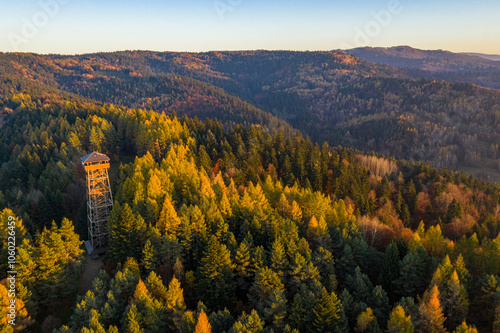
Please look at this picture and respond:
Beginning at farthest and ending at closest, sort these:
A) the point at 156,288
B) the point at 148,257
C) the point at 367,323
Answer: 1. the point at 148,257
2. the point at 156,288
3. the point at 367,323

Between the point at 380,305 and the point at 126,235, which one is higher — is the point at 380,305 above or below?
below

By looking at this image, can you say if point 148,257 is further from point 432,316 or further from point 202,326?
point 432,316

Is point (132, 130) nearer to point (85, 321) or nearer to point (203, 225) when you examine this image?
point (203, 225)

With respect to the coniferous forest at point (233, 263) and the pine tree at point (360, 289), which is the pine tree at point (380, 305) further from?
the pine tree at point (360, 289)

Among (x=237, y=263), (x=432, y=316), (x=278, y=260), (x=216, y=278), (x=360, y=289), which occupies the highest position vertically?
(x=278, y=260)

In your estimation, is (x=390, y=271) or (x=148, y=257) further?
(x=390, y=271)

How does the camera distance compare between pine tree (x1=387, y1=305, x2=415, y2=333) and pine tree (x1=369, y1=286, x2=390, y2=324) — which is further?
pine tree (x1=369, y1=286, x2=390, y2=324)

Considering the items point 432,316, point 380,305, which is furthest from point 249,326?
point 432,316

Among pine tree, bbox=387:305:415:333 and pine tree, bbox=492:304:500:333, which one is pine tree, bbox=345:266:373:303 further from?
pine tree, bbox=492:304:500:333

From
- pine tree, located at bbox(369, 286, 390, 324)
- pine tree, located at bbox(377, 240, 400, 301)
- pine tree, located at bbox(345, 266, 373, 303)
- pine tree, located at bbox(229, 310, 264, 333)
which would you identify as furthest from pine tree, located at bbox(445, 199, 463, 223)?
A: pine tree, located at bbox(229, 310, 264, 333)
